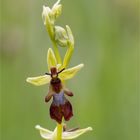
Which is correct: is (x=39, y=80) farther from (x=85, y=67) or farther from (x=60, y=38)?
(x=85, y=67)

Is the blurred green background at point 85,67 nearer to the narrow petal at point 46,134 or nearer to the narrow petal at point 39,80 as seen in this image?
the narrow petal at point 46,134

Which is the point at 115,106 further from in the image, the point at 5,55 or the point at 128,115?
the point at 5,55

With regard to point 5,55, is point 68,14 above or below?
above

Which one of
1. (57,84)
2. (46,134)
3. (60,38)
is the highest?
(60,38)

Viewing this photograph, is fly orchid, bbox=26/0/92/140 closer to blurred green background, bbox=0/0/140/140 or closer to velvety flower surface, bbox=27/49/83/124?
velvety flower surface, bbox=27/49/83/124

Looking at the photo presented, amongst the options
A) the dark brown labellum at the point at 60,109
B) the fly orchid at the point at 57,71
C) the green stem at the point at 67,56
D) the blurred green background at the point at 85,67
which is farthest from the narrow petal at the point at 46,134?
the blurred green background at the point at 85,67

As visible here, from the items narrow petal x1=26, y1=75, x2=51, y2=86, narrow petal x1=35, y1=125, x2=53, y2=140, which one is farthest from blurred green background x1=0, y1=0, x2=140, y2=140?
narrow petal x1=26, y1=75, x2=51, y2=86

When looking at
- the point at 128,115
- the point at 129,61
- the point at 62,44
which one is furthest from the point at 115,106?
the point at 62,44

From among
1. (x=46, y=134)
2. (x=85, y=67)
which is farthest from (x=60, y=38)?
(x=85, y=67)
